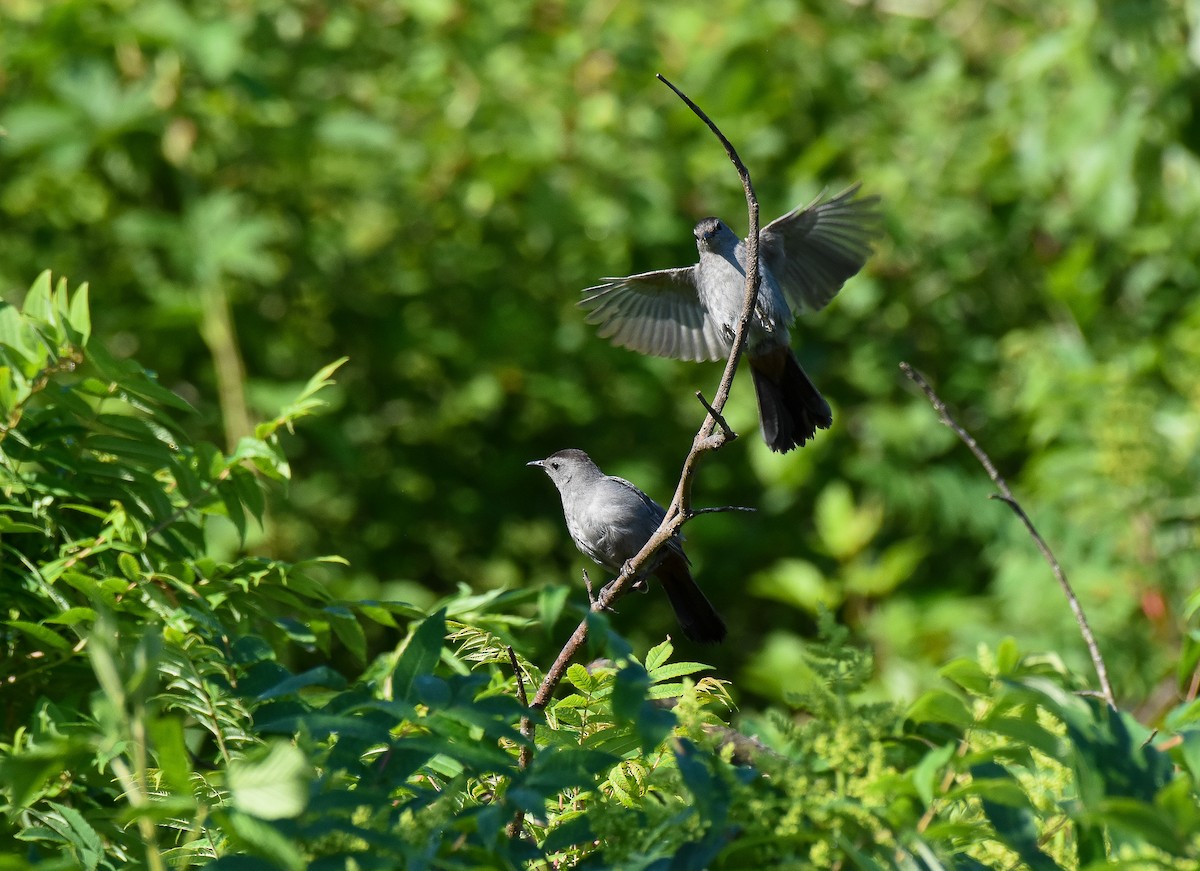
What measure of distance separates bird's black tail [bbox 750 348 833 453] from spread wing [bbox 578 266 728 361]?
1.59 ft

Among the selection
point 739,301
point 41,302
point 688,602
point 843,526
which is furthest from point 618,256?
point 41,302

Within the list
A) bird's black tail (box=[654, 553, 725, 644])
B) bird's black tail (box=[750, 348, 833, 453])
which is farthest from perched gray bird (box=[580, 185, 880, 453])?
bird's black tail (box=[654, 553, 725, 644])

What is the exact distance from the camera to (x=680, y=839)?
165 cm

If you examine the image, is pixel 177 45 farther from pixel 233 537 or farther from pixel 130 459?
pixel 130 459

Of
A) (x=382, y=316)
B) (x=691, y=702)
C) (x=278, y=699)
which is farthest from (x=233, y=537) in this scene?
(x=691, y=702)

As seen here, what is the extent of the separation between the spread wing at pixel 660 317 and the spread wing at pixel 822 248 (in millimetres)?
335

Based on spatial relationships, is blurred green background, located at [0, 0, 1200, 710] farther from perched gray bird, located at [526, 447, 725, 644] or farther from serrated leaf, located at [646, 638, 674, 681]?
serrated leaf, located at [646, 638, 674, 681]

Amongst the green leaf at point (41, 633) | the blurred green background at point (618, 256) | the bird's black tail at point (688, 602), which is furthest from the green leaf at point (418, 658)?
the blurred green background at point (618, 256)

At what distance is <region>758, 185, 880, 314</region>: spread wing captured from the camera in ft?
15.7

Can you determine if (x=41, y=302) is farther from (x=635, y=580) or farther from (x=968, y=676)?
(x=968, y=676)

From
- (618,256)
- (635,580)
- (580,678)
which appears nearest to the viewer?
(580,678)

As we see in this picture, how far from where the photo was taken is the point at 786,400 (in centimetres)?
435

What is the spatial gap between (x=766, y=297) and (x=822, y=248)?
73 centimetres

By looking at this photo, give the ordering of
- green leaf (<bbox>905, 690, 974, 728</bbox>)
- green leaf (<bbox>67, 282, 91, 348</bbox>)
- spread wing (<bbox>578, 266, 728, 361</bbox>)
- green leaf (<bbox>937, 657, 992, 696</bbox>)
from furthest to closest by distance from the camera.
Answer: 1. spread wing (<bbox>578, 266, 728, 361</bbox>)
2. green leaf (<bbox>67, 282, 91, 348</bbox>)
3. green leaf (<bbox>937, 657, 992, 696</bbox>)
4. green leaf (<bbox>905, 690, 974, 728</bbox>)
